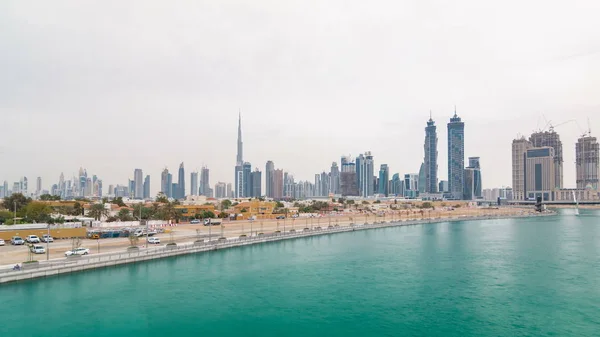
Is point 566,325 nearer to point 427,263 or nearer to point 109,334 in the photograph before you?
point 427,263

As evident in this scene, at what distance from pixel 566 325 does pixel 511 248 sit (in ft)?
97.1

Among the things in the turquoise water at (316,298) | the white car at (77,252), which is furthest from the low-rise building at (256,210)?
the white car at (77,252)

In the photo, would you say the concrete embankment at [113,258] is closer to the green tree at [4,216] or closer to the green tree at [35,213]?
the green tree at [35,213]

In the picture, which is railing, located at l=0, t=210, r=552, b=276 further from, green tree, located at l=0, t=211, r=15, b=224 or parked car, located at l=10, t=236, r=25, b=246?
green tree, located at l=0, t=211, r=15, b=224

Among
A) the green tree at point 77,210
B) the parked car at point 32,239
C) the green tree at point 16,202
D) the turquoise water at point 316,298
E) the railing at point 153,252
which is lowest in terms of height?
the turquoise water at point 316,298

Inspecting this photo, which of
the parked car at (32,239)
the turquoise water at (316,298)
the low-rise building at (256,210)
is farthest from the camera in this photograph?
the low-rise building at (256,210)

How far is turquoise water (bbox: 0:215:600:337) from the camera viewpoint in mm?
20531

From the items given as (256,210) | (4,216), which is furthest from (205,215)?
(4,216)

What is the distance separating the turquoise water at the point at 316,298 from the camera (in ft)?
67.4

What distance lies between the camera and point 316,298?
2572 centimetres

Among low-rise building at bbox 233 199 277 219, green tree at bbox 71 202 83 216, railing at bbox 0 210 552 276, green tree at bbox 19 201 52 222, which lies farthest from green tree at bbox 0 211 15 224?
low-rise building at bbox 233 199 277 219

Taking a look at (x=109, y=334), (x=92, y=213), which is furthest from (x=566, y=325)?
(x=92, y=213)

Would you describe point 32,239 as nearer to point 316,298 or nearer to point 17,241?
point 17,241

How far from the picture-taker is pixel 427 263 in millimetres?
38375
